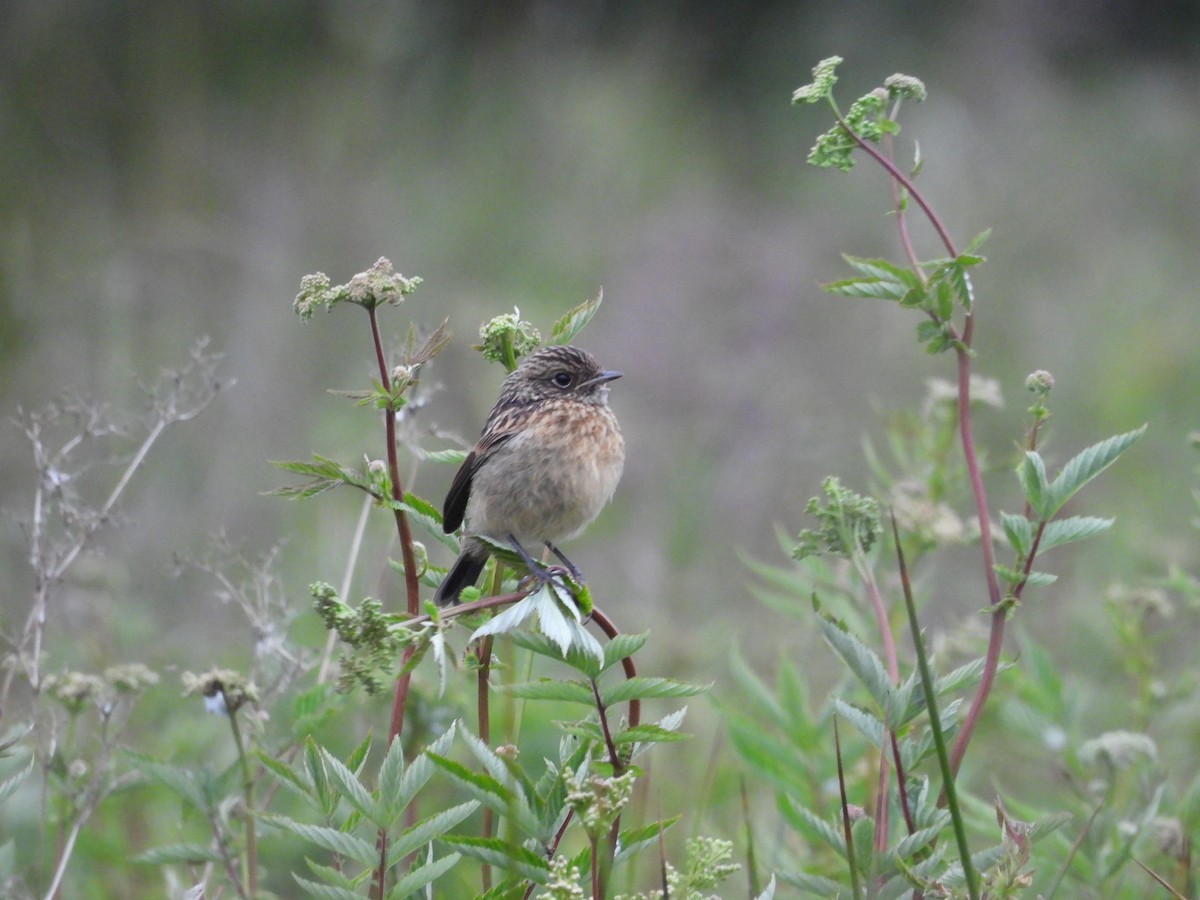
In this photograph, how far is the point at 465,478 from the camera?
10.5 ft

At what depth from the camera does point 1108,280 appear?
29.1ft

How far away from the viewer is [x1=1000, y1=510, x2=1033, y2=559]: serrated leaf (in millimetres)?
2062

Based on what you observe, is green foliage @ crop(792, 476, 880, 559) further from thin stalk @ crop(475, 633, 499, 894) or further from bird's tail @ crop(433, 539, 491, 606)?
bird's tail @ crop(433, 539, 491, 606)

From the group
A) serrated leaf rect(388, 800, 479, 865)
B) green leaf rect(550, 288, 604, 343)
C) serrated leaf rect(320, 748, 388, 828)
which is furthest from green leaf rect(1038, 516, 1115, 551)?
serrated leaf rect(320, 748, 388, 828)

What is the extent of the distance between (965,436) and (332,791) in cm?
116

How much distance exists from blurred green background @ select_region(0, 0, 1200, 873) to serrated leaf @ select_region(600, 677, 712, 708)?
98.9 inches

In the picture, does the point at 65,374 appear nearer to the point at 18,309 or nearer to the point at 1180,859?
the point at 18,309

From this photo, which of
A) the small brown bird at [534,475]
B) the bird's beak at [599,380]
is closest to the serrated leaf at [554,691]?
the small brown bird at [534,475]

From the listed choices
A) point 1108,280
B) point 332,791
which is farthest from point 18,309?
point 1108,280

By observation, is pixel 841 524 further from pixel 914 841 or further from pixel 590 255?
pixel 590 255

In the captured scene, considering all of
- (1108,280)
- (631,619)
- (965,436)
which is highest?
(1108,280)

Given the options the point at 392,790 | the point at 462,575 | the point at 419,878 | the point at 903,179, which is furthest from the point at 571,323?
the point at 462,575

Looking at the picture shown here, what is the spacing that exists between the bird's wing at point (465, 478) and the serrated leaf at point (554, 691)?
98 centimetres

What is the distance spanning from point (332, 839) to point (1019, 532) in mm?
1133
